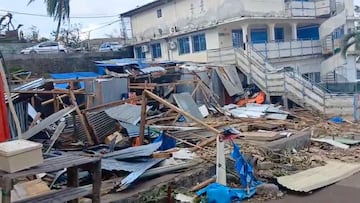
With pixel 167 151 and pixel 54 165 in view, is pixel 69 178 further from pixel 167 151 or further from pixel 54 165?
pixel 167 151

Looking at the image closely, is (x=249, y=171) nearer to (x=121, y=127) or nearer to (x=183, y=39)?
(x=121, y=127)

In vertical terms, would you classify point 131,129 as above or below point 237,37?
below

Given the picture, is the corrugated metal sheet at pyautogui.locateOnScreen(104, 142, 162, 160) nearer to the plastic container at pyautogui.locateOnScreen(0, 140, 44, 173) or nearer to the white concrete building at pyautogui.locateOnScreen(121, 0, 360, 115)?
the plastic container at pyautogui.locateOnScreen(0, 140, 44, 173)

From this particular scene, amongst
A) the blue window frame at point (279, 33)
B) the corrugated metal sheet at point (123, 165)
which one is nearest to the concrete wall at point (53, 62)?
the blue window frame at point (279, 33)

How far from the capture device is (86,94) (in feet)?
48.1

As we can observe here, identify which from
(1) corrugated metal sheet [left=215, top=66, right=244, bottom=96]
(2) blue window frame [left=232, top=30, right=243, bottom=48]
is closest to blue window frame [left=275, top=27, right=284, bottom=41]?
(2) blue window frame [left=232, top=30, right=243, bottom=48]

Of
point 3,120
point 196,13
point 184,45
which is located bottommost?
point 3,120

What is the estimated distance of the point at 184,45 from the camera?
93.9ft

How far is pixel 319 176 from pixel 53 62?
18.4 m

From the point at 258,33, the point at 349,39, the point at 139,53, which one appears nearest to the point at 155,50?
the point at 139,53

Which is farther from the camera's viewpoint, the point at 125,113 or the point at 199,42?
the point at 199,42

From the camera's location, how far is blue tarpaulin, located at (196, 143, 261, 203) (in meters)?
6.99

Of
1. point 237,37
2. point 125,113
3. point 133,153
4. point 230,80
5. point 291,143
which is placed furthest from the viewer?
point 237,37

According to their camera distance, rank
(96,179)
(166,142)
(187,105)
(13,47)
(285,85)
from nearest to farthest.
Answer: (96,179) < (166,142) < (187,105) < (285,85) < (13,47)
